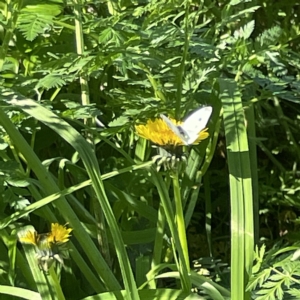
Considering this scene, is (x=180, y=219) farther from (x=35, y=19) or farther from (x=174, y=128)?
(x=35, y=19)

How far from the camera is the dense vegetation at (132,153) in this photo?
0.62 m

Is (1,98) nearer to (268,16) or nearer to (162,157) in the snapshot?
(162,157)

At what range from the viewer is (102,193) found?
579 millimetres

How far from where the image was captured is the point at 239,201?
2.06 feet

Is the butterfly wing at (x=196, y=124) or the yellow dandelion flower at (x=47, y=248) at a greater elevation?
the butterfly wing at (x=196, y=124)

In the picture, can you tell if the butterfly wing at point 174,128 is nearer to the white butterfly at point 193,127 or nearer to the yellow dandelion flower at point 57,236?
the white butterfly at point 193,127

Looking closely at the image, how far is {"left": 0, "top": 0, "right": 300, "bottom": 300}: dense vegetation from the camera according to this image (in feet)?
2.02

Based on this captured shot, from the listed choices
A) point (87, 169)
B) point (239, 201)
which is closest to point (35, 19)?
point (87, 169)

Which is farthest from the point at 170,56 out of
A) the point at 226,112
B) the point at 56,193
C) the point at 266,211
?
the point at 266,211

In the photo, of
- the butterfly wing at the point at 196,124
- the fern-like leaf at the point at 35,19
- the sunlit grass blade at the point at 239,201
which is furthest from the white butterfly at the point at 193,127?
the fern-like leaf at the point at 35,19

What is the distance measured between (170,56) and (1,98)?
0.26 meters

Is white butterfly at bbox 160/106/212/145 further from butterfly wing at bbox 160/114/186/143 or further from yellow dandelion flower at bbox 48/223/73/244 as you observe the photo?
yellow dandelion flower at bbox 48/223/73/244

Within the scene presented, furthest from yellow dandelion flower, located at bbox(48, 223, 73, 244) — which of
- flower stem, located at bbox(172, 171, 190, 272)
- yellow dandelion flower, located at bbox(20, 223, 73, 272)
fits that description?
flower stem, located at bbox(172, 171, 190, 272)

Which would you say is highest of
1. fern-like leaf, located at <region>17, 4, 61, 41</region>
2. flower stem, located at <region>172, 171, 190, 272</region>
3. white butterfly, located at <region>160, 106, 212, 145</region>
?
fern-like leaf, located at <region>17, 4, 61, 41</region>
